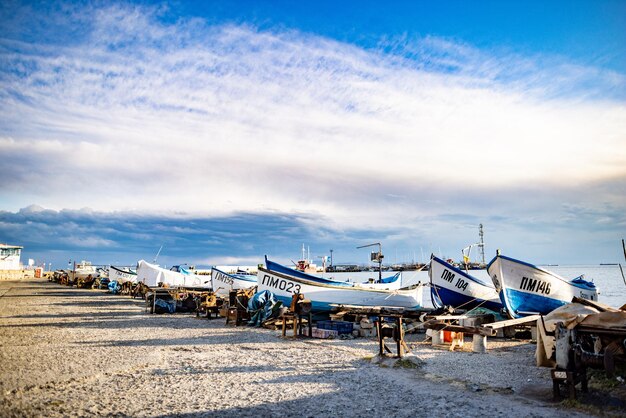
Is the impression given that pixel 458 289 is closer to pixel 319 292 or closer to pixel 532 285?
pixel 532 285

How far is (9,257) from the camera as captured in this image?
10338cm

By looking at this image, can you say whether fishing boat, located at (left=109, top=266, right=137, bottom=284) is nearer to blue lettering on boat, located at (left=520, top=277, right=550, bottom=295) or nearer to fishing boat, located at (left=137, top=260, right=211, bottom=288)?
fishing boat, located at (left=137, top=260, right=211, bottom=288)

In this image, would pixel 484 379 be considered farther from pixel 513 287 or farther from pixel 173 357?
pixel 513 287

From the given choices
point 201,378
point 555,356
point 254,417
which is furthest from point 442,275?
point 254,417

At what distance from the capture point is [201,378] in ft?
35.1

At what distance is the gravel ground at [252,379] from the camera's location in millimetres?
8328

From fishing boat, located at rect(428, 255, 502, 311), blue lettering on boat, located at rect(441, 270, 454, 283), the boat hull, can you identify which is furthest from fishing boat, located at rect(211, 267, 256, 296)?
blue lettering on boat, located at rect(441, 270, 454, 283)

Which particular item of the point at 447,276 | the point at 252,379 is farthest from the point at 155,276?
the point at 252,379

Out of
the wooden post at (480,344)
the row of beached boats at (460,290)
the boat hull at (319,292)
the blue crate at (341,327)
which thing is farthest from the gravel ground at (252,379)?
the boat hull at (319,292)

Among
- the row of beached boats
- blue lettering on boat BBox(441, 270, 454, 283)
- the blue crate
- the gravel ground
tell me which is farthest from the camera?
blue lettering on boat BBox(441, 270, 454, 283)

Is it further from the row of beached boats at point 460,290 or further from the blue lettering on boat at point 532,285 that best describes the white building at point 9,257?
the blue lettering on boat at point 532,285

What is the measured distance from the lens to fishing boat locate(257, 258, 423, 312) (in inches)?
950

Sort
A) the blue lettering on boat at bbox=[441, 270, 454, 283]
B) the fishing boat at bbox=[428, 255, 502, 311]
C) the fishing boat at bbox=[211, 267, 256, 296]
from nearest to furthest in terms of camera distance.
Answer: the fishing boat at bbox=[428, 255, 502, 311], the blue lettering on boat at bbox=[441, 270, 454, 283], the fishing boat at bbox=[211, 267, 256, 296]

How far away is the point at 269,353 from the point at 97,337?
8007mm
